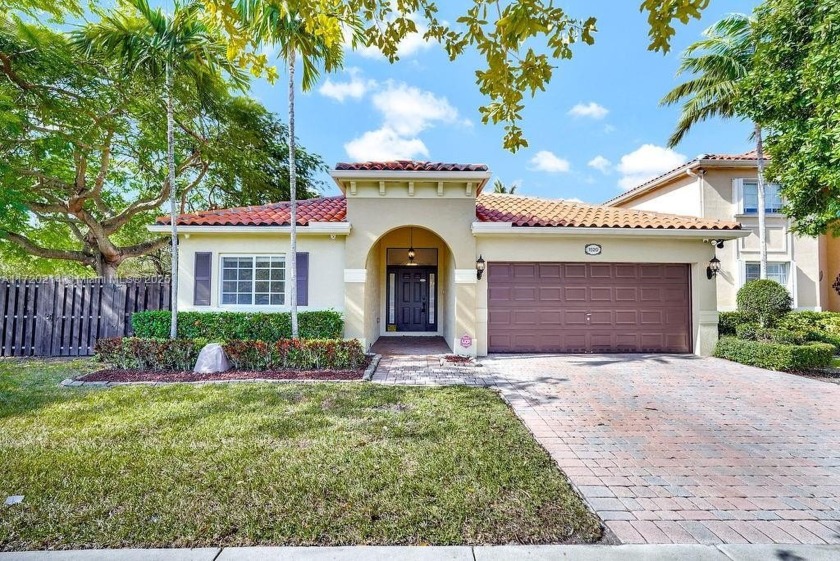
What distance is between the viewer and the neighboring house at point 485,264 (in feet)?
31.0

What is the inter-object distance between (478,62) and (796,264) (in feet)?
55.6

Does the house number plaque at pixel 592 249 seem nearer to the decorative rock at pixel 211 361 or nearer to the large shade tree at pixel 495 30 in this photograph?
the large shade tree at pixel 495 30

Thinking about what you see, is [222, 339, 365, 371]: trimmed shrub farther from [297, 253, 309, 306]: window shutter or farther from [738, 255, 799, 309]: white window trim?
[738, 255, 799, 309]: white window trim

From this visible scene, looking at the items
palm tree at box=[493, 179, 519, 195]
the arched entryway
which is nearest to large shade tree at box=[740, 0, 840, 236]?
the arched entryway

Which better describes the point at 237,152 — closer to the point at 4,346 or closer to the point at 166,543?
the point at 4,346

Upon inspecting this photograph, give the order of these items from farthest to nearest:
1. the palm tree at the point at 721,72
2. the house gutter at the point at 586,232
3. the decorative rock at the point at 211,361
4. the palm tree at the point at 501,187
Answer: the palm tree at the point at 501,187 → the palm tree at the point at 721,72 → the house gutter at the point at 586,232 → the decorative rock at the point at 211,361

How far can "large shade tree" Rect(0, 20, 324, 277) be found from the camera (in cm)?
1000

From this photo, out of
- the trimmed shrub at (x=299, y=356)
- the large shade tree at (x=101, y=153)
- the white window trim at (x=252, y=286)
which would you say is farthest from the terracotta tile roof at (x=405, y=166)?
the large shade tree at (x=101, y=153)

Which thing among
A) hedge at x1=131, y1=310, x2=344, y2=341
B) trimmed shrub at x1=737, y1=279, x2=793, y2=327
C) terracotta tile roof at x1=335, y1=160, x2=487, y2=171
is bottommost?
hedge at x1=131, y1=310, x2=344, y2=341

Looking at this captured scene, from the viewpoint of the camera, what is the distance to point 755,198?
45.5 feet

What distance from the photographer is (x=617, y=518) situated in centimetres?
290

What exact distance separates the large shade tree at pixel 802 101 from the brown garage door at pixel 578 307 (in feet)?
11.5

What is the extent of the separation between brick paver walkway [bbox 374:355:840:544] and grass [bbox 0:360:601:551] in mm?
492

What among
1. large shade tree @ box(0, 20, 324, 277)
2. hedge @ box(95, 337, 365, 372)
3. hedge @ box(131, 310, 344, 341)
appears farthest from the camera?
large shade tree @ box(0, 20, 324, 277)
